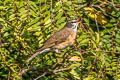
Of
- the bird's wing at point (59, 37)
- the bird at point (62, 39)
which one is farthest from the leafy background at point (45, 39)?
the bird's wing at point (59, 37)

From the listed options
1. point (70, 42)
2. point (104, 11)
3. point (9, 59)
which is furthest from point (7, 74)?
point (104, 11)

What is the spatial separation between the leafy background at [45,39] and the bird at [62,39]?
0.08m

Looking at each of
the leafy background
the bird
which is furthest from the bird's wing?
the leafy background

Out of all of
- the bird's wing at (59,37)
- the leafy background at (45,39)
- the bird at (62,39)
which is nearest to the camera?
the leafy background at (45,39)

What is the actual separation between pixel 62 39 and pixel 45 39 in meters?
0.83

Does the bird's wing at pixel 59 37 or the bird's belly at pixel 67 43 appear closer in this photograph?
the bird's belly at pixel 67 43

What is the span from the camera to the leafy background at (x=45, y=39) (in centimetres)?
429

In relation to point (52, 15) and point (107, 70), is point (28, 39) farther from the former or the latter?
point (107, 70)

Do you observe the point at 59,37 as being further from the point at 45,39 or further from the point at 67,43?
the point at 45,39

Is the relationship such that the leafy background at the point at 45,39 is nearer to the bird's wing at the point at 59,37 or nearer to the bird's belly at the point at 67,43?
the bird's belly at the point at 67,43

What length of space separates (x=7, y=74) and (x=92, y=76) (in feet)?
4.02

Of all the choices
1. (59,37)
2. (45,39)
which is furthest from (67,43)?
Answer: (45,39)

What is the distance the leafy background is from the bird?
85 millimetres

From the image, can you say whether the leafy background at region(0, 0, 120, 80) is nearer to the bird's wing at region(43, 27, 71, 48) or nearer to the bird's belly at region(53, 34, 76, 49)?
the bird's belly at region(53, 34, 76, 49)
